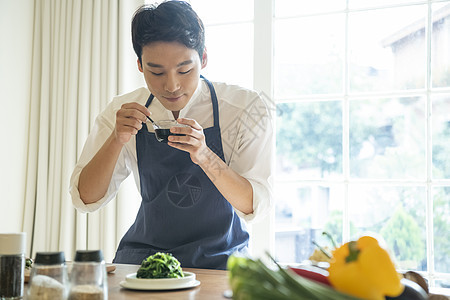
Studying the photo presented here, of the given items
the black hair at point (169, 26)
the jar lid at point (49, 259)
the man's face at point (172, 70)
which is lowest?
the jar lid at point (49, 259)

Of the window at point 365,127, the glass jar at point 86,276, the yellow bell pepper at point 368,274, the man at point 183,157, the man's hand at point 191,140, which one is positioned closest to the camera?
the yellow bell pepper at point 368,274

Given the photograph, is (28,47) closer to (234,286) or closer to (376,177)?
(376,177)

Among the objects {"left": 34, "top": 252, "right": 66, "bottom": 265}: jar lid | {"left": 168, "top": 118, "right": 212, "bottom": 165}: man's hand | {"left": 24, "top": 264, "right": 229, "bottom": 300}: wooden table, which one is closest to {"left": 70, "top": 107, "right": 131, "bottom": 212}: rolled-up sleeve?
{"left": 168, "top": 118, "right": 212, "bottom": 165}: man's hand

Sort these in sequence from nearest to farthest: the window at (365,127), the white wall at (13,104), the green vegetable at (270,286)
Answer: the green vegetable at (270,286) → the window at (365,127) → the white wall at (13,104)

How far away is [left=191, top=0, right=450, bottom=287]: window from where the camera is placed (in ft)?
9.18

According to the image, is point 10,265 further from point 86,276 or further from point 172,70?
point 172,70

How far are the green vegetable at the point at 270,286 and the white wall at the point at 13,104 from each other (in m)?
2.64

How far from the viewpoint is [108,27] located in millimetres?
3203

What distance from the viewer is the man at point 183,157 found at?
6.07 feet

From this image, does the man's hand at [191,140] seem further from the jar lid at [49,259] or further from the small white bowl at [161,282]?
the jar lid at [49,259]

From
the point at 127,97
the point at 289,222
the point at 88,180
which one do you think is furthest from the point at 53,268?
the point at 289,222

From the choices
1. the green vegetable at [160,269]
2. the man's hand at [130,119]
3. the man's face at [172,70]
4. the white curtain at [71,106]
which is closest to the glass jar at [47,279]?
the green vegetable at [160,269]

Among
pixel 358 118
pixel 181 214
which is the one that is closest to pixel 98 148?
pixel 181 214

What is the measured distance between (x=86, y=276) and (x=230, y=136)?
3.54 ft
